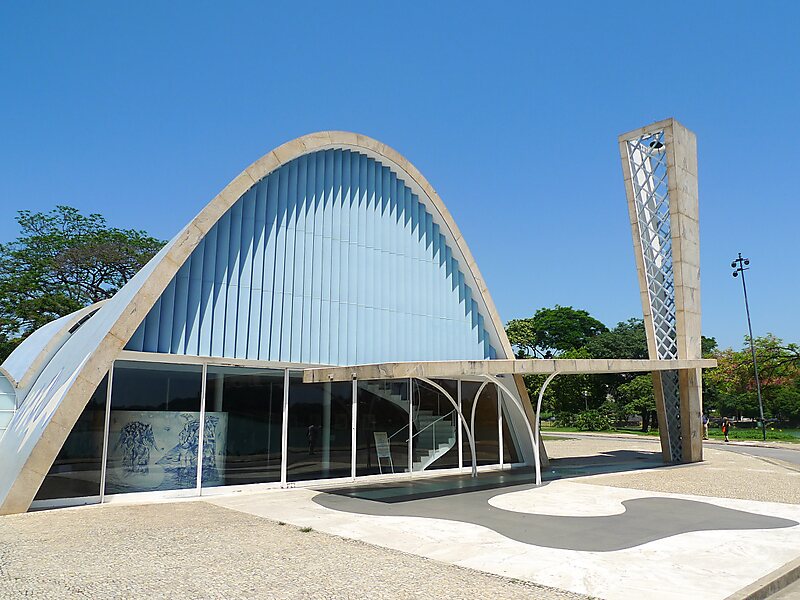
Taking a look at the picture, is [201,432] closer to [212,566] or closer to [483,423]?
[212,566]

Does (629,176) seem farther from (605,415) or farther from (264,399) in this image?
(605,415)

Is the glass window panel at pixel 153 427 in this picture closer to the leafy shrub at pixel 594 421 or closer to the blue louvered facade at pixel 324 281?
the blue louvered facade at pixel 324 281

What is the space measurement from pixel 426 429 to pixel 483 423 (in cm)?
235

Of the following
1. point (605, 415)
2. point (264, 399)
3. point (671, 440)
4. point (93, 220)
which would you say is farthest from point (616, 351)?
point (264, 399)

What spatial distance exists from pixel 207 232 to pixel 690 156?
703 inches

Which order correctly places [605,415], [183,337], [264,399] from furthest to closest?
[605,415] → [264,399] → [183,337]

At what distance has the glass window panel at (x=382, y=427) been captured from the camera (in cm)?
Result: 1738

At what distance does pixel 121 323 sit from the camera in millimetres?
13086

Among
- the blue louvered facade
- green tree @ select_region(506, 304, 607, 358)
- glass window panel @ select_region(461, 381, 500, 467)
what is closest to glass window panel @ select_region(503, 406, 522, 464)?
glass window panel @ select_region(461, 381, 500, 467)

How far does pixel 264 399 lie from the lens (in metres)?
15.6

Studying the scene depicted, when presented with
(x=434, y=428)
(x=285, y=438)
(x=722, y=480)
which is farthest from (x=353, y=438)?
(x=722, y=480)

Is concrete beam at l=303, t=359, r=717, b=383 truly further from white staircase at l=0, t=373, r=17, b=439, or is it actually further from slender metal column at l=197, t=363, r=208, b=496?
white staircase at l=0, t=373, r=17, b=439

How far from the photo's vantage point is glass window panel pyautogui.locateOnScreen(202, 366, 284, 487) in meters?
14.7

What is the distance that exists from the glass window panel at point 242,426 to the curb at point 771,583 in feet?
36.7
